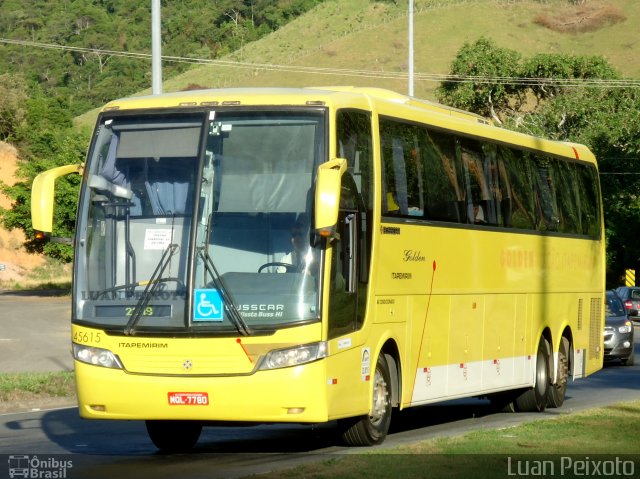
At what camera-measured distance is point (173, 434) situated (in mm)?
14570

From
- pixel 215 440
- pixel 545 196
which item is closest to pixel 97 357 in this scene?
pixel 215 440

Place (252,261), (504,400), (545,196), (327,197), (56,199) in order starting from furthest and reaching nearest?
1. (56,199)
2. (545,196)
3. (504,400)
4. (252,261)
5. (327,197)

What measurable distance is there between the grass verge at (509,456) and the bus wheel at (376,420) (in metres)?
Result: 0.80

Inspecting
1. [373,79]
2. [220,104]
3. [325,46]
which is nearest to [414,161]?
[220,104]

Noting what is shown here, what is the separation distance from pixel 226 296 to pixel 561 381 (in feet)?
29.8

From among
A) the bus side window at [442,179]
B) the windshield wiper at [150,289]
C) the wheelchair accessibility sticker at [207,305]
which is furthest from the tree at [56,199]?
the wheelchair accessibility sticker at [207,305]

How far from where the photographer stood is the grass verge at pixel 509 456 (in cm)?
1113

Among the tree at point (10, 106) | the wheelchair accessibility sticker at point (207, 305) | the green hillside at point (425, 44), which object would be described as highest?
the green hillside at point (425, 44)

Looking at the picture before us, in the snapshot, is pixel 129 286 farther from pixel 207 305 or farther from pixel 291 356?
pixel 291 356

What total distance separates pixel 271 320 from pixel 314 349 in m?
0.48

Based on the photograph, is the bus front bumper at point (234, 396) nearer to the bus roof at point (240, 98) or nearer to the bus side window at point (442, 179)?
the bus roof at point (240, 98)

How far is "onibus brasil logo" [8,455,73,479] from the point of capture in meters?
12.0

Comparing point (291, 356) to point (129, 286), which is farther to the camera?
point (129, 286)

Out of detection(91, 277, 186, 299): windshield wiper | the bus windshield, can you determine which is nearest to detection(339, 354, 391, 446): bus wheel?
the bus windshield
